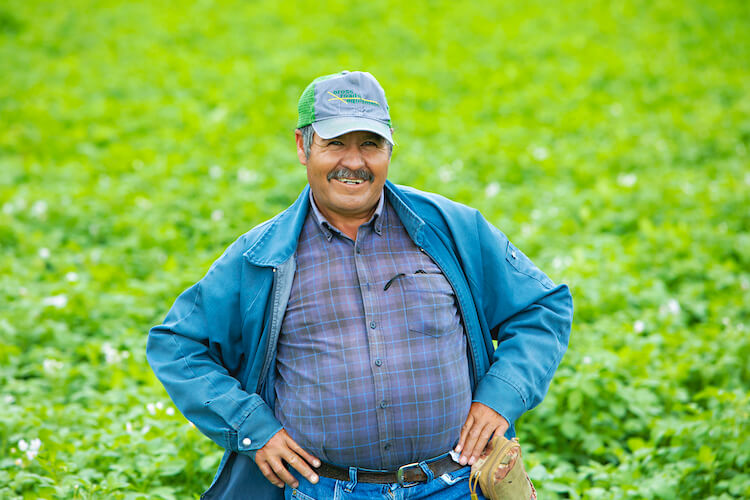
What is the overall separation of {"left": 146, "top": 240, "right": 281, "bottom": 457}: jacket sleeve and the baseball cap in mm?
562

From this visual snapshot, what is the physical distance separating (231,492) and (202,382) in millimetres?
465

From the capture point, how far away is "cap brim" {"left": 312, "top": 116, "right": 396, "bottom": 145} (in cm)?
260

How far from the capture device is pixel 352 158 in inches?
106

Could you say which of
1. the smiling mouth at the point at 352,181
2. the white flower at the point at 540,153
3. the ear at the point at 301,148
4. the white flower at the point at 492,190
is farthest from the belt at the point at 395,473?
the white flower at the point at 540,153

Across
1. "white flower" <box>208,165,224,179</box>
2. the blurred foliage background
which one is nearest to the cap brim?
the blurred foliage background

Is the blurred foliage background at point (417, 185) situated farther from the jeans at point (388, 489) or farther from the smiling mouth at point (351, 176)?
the smiling mouth at point (351, 176)

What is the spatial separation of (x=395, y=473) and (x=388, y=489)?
0.06m

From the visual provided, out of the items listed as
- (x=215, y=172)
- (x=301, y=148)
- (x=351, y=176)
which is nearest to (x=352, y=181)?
(x=351, y=176)

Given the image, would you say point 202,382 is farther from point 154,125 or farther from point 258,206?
point 154,125

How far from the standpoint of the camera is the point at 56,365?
15.3 ft

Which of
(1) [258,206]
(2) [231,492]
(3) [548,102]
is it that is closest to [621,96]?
(3) [548,102]

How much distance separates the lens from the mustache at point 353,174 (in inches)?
106

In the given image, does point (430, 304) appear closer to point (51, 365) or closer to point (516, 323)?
point (516, 323)

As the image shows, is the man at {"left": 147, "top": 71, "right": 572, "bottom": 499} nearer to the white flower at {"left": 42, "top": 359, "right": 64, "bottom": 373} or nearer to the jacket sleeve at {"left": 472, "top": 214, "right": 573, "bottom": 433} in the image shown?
the jacket sleeve at {"left": 472, "top": 214, "right": 573, "bottom": 433}
